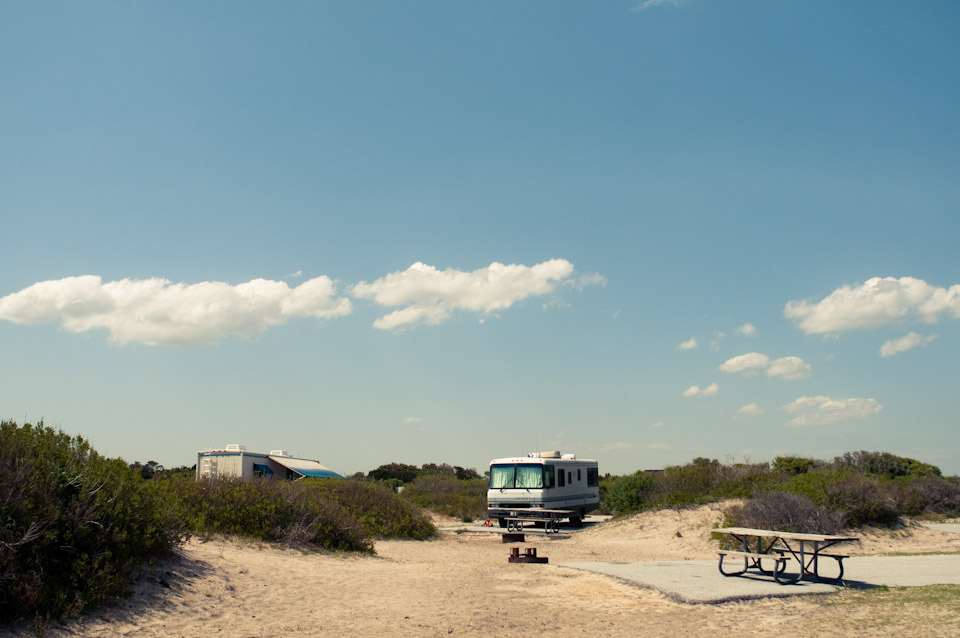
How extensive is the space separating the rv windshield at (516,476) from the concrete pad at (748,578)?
9142mm

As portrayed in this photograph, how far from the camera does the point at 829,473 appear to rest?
71.1 ft

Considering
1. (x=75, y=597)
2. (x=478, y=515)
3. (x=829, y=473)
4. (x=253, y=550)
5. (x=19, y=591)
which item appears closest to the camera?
(x=19, y=591)

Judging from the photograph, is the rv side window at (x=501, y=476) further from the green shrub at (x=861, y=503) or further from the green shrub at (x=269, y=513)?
the green shrub at (x=861, y=503)

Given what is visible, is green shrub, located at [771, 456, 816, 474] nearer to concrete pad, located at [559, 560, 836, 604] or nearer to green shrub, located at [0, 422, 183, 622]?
concrete pad, located at [559, 560, 836, 604]

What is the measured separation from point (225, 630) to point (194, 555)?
3.11 m

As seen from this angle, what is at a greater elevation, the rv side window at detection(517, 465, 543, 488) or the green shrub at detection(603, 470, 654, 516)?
the rv side window at detection(517, 465, 543, 488)

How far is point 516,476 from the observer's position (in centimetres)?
2350

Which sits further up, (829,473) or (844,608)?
(829,473)

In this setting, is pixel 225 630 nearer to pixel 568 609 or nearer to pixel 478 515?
pixel 568 609

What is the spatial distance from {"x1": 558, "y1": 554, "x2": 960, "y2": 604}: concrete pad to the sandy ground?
0.85ft

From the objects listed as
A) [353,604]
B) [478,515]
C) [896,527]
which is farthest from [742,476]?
[353,604]

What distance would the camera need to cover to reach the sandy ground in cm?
799

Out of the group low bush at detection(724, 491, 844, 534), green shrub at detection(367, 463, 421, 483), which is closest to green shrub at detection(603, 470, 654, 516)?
low bush at detection(724, 491, 844, 534)

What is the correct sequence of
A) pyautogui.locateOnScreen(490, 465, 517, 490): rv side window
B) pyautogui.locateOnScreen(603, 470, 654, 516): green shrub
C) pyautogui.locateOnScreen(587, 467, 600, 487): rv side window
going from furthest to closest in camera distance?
pyautogui.locateOnScreen(587, 467, 600, 487): rv side window, pyautogui.locateOnScreen(603, 470, 654, 516): green shrub, pyautogui.locateOnScreen(490, 465, 517, 490): rv side window
